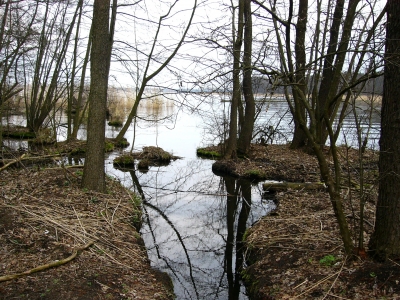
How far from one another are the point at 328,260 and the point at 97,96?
16.9 ft

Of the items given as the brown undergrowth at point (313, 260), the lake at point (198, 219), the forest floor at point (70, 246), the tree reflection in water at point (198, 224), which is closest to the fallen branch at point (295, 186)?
the lake at point (198, 219)

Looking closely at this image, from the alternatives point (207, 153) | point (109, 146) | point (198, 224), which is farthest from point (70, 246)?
point (109, 146)

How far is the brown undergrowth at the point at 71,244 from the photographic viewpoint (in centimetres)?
446

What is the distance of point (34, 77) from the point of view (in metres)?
21.1

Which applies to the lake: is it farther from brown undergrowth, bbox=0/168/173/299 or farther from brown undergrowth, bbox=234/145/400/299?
brown undergrowth, bbox=0/168/173/299

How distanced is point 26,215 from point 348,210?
226 inches

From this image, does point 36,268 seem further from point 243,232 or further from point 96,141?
point 243,232

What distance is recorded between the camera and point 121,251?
19.2 feet

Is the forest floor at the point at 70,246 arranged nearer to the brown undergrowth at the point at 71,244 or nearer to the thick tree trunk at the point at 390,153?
the brown undergrowth at the point at 71,244

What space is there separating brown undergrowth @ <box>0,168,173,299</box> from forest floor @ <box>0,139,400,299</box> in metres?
0.01

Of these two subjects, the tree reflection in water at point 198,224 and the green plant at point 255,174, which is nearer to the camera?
the tree reflection in water at point 198,224

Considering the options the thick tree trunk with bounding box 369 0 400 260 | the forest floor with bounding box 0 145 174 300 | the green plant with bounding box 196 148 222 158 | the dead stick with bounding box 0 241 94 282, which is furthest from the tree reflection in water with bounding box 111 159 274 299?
the green plant with bounding box 196 148 222 158

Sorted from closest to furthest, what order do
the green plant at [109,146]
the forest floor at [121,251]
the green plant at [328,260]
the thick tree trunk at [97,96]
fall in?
1. the forest floor at [121,251]
2. the green plant at [328,260]
3. the thick tree trunk at [97,96]
4. the green plant at [109,146]

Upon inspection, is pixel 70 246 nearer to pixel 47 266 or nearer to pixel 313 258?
pixel 47 266
